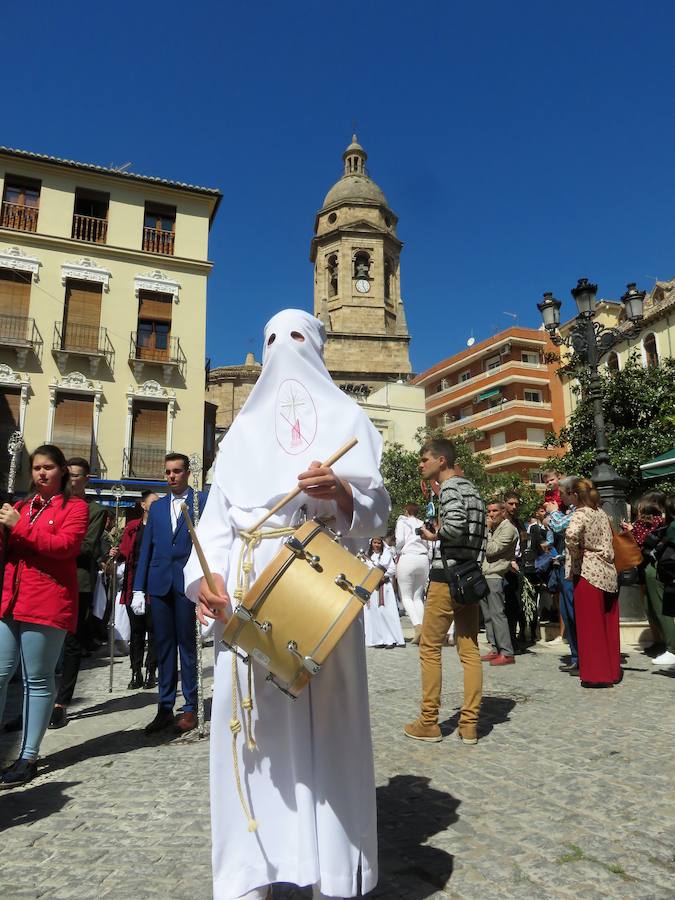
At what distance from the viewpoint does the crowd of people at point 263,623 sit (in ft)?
7.16

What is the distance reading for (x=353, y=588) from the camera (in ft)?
6.72

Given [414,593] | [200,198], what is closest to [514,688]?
[414,593]

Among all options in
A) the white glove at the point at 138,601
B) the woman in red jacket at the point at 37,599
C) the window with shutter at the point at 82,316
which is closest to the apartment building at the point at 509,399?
the window with shutter at the point at 82,316

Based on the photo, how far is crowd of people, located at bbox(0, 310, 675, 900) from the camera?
7.16ft

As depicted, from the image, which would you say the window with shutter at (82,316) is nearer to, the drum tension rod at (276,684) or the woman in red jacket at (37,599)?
the woman in red jacket at (37,599)

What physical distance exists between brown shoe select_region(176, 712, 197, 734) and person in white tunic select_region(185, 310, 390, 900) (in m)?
2.74

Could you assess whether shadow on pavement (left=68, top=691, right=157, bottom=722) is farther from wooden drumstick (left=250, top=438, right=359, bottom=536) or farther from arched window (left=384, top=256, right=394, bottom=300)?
arched window (left=384, top=256, right=394, bottom=300)

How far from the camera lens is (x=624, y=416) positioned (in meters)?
23.4

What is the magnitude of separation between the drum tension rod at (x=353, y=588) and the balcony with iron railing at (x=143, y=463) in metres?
23.3

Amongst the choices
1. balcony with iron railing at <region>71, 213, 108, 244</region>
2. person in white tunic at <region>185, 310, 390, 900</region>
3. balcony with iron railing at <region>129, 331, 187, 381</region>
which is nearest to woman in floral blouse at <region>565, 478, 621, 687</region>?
person in white tunic at <region>185, 310, 390, 900</region>

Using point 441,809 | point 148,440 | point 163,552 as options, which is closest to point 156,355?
point 148,440

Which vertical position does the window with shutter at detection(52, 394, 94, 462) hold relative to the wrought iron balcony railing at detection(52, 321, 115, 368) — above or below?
below

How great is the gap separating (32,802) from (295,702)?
2.30m

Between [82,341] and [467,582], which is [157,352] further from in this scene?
[467,582]
